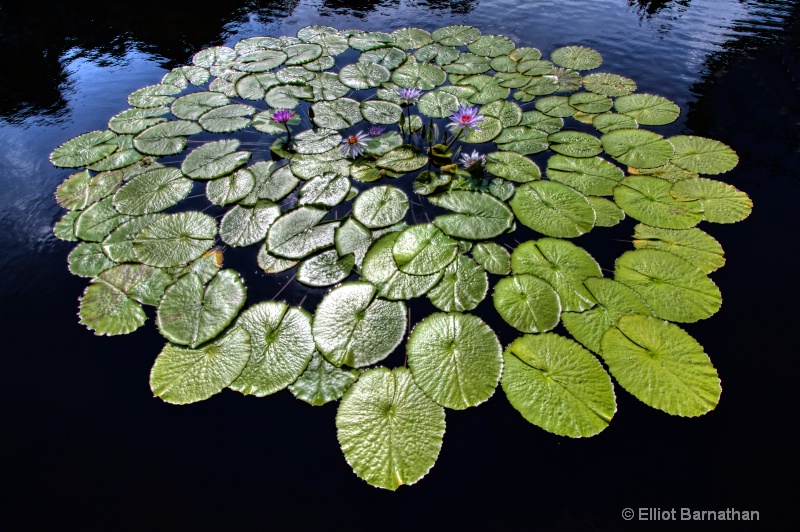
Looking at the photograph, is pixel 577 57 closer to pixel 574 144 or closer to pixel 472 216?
pixel 574 144

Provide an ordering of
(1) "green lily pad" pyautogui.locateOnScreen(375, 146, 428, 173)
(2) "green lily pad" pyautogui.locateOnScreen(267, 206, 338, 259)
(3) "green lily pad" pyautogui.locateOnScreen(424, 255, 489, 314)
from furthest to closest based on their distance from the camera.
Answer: (1) "green lily pad" pyautogui.locateOnScreen(375, 146, 428, 173)
(2) "green lily pad" pyautogui.locateOnScreen(267, 206, 338, 259)
(3) "green lily pad" pyautogui.locateOnScreen(424, 255, 489, 314)

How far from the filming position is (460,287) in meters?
3.02

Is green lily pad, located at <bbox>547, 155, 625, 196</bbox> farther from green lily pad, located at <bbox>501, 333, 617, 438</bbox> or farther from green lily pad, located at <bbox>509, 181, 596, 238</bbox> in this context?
green lily pad, located at <bbox>501, 333, 617, 438</bbox>

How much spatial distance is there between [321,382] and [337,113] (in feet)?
11.8

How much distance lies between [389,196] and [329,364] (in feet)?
5.83

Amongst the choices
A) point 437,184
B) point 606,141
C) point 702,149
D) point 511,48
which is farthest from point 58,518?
point 511,48

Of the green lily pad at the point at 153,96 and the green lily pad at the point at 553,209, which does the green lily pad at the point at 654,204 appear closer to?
the green lily pad at the point at 553,209

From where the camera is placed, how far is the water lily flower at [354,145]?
4.32 metres

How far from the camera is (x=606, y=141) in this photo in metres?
4.33

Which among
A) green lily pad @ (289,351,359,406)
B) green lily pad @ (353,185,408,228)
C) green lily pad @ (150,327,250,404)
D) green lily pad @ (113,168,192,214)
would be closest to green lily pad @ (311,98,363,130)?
green lily pad @ (353,185,408,228)

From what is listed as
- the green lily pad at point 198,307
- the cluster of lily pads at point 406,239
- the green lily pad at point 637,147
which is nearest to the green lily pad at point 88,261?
the cluster of lily pads at point 406,239

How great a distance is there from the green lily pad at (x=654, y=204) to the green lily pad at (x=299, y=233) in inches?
113

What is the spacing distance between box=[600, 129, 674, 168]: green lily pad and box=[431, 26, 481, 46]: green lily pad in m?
3.24

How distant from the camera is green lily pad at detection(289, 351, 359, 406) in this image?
8.27 feet
